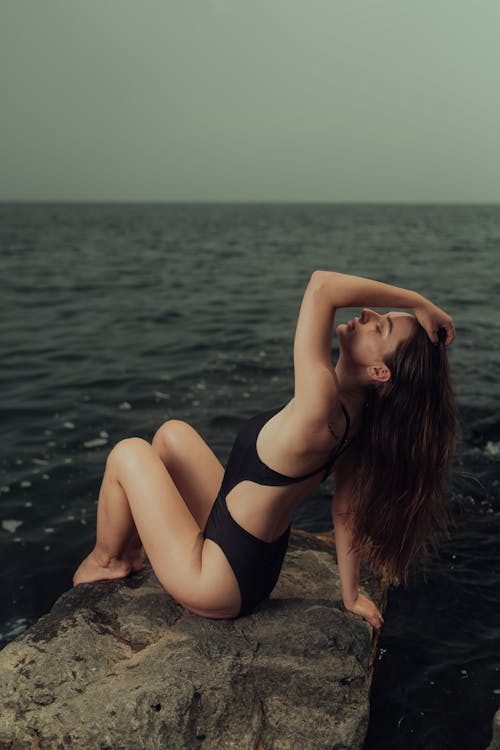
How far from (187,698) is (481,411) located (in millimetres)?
6060

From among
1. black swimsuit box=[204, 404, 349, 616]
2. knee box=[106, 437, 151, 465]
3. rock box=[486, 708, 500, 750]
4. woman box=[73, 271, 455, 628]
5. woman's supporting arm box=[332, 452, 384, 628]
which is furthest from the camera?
knee box=[106, 437, 151, 465]

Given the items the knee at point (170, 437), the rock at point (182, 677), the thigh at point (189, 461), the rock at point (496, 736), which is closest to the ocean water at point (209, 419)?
the rock at point (496, 736)

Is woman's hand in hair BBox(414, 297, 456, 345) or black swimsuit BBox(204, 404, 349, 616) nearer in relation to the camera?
woman's hand in hair BBox(414, 297, 456, 345)

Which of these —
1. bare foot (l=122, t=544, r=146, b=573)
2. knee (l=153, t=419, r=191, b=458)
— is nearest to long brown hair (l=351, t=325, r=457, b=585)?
knee (l=153, t=419, r=191, b=458)

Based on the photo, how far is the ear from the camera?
2.73 meters

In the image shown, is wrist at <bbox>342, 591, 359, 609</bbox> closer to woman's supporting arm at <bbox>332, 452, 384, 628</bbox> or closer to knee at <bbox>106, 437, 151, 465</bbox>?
woman's supporting arm at <bbox>332, 452, 384, 628</bbox>

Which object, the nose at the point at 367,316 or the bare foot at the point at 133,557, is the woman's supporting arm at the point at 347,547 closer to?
the nose at the point at 367,316

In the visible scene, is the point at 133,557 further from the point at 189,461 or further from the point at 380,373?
the point at 380,373

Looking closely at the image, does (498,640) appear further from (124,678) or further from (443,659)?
(124,678)

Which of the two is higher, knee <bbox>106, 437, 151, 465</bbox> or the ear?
the ear

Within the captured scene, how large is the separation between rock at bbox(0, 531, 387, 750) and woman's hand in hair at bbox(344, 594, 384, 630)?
0.04m

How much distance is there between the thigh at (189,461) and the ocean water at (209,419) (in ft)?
4.69

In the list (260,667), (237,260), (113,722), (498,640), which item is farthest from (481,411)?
(237,260)

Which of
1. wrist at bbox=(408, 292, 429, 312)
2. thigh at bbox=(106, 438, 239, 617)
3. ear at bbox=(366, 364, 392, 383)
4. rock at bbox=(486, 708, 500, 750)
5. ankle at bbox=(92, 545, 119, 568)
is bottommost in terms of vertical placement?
rock at bbox=(486, 708, 500, 750)
